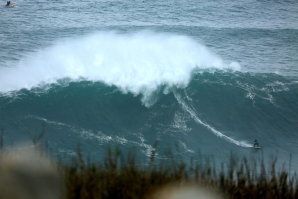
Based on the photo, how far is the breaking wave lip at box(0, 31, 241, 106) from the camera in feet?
65.1

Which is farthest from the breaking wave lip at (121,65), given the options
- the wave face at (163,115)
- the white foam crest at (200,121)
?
the white foam crest at (200,121)

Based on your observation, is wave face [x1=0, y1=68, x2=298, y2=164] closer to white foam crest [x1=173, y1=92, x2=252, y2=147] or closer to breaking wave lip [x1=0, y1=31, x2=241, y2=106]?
white foam crest [x1=173, y1=92, x2=252, y2=147]

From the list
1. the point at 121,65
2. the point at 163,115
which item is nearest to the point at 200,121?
the point at 163,115

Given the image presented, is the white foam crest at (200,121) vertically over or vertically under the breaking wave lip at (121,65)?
under

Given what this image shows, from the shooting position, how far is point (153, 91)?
62.3ft

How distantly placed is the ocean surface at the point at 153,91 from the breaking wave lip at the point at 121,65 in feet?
0.16

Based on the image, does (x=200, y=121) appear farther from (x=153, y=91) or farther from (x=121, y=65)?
(x=121, y=65)

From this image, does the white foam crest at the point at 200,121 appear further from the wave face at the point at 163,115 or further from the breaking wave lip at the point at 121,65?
the breaking wave lip at the point at 121,65

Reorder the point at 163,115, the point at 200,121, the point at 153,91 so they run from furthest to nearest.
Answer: the point at 153,91, the point at 163,115, the point at 200,121

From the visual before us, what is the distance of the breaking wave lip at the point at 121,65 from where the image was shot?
1984cm

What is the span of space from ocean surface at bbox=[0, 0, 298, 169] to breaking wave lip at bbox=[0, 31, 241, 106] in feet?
0.16

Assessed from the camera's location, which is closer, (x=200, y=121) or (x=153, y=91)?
(x=200, y=121)

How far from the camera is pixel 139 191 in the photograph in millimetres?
5551

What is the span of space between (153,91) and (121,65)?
3097mm
